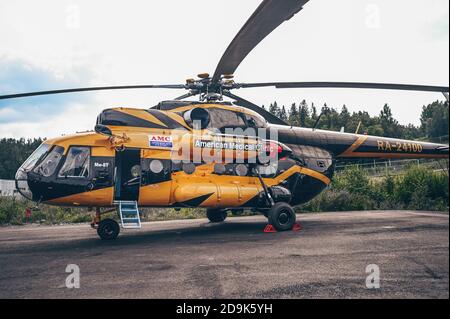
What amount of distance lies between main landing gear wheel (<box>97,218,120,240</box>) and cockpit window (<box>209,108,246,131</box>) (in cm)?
386

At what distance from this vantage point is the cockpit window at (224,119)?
10266 millimetres

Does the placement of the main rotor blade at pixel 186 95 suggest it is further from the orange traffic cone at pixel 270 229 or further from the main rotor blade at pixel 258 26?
the orange traffic cone at pixel 270 229

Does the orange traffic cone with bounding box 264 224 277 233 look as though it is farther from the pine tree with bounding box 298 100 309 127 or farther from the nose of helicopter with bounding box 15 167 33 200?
the pine tree with bounding box 298 100 309 127

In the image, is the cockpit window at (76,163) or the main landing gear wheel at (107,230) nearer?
the cockpit window at (76,163)

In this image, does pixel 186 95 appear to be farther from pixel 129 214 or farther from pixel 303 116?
pixel 303 116

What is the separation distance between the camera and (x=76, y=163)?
8719 mm

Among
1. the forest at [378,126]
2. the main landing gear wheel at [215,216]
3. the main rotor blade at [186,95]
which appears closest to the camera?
the forest at [378,126]

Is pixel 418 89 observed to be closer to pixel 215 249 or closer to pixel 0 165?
pixel 215 249

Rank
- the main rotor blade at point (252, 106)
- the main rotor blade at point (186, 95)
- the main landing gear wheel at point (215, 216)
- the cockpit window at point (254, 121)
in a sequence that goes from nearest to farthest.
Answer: the main rotor blade at point (252, 106) → the main rotor blade at point (186, 95) → the cockpit window at point (254, 121) → the main landing gear wheel at point (215, 216)

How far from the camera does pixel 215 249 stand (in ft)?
24.2

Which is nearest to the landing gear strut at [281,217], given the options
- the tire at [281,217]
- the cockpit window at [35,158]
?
the tire at [281,217]

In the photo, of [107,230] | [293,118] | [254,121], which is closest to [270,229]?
[254,121]

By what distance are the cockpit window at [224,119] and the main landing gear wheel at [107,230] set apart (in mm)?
3861
